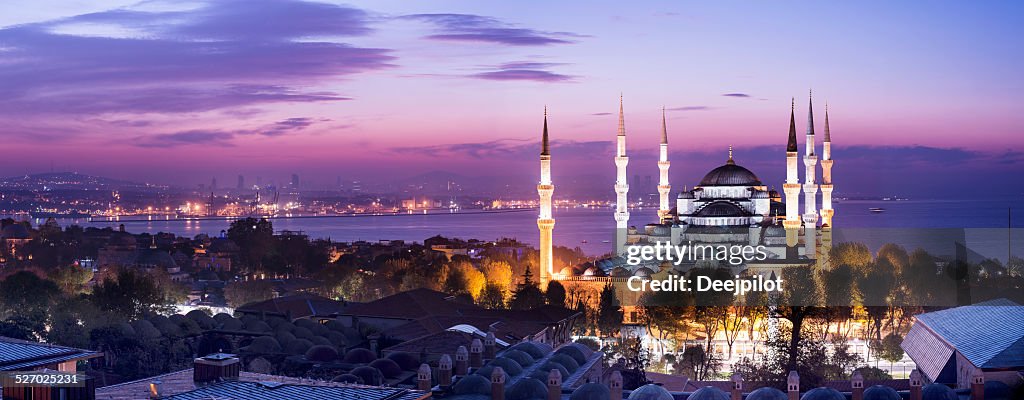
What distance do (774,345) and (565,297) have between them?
49.3ft

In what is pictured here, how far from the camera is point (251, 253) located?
71.3 metres

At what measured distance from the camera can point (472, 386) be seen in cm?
2167

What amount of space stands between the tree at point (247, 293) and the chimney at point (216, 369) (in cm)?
2796

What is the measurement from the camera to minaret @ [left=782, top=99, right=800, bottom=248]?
47.2 m

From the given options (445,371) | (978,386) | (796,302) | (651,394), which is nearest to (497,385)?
(445,371)

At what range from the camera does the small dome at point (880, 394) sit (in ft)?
66.2

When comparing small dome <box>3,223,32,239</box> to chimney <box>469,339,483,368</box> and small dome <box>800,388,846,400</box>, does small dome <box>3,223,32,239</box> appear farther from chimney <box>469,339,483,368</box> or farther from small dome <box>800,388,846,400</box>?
small dome <box>800,388,846,400</box>

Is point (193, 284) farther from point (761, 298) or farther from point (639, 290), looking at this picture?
point (761, 298)

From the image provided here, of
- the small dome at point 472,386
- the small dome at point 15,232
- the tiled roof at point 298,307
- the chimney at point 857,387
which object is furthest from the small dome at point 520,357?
the small dome at point 15,232

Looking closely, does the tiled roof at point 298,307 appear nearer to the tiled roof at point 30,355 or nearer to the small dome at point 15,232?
the tiled roof at point 30,355

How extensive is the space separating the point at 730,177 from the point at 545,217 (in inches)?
418

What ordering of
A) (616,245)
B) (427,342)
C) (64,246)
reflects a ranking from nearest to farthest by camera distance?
(427,342) < (616,245) < (64,246)

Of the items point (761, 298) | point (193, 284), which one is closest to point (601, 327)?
point (761, 298)

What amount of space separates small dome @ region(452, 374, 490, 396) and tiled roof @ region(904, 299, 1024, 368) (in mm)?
9380
